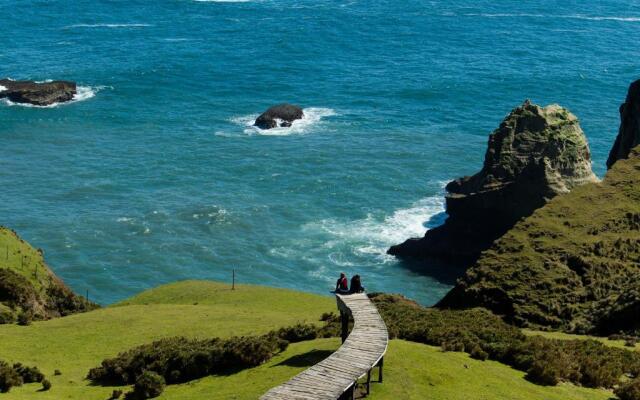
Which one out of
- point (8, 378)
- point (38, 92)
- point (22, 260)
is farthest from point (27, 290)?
point (38, 92)

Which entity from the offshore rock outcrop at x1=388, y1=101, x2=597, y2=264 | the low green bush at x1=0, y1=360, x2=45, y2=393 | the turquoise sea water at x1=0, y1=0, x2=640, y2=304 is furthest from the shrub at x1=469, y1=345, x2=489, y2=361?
the offshore rock outcrop at x1=388, y1=101, x2=597, y2=264

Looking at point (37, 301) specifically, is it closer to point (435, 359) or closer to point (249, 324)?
point (249, 324)

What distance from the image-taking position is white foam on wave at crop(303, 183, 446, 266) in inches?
4496

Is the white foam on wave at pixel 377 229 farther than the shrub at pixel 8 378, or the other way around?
the white foam on wave at pixel 377 229

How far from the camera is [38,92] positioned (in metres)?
165

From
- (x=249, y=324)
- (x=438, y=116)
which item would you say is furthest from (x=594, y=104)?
(x=249, y=324)

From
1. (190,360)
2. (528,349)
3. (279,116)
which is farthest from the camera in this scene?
(279,116)

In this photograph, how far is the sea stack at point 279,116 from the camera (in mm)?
156250

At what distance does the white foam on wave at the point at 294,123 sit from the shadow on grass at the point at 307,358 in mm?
106004

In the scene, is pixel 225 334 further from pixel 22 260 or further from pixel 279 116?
pixel 279 116

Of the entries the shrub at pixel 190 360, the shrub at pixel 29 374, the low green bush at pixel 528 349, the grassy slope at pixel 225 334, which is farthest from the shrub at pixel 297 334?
the shrub at pixel 29 374

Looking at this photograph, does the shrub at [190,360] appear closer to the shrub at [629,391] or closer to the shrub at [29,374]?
the shrub at [29,374]

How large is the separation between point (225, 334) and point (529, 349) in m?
18.9

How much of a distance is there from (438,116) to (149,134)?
47.6 m
